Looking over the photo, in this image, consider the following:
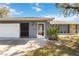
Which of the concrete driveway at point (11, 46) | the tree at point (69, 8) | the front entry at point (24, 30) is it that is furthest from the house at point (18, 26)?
the tree at point (69, 8)

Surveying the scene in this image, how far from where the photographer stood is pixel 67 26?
1683 cm

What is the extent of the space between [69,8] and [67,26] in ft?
5.45

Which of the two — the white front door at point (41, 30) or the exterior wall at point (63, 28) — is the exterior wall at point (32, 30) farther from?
the exterior wall at point (63, 28)

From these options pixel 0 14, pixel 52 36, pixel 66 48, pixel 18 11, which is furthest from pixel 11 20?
pixel 66 48

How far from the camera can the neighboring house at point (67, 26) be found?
16297mm

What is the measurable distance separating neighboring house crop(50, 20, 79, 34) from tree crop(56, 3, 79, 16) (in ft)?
2.74

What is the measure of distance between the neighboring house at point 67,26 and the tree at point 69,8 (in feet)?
2.74

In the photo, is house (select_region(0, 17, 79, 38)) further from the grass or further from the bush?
the grass

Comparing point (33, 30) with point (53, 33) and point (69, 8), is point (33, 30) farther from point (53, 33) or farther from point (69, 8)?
point (69, 8)

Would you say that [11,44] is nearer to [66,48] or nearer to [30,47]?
[30,47]

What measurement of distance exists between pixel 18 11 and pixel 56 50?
134 inches

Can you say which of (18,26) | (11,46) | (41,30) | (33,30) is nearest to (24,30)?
(33,30)

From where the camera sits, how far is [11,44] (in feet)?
56.2

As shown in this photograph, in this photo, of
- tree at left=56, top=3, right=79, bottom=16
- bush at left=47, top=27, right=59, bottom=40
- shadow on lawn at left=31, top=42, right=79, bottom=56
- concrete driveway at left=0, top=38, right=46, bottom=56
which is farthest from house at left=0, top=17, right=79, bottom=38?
shadow on lawn at left=31, top=42, right=79, bottom=56
